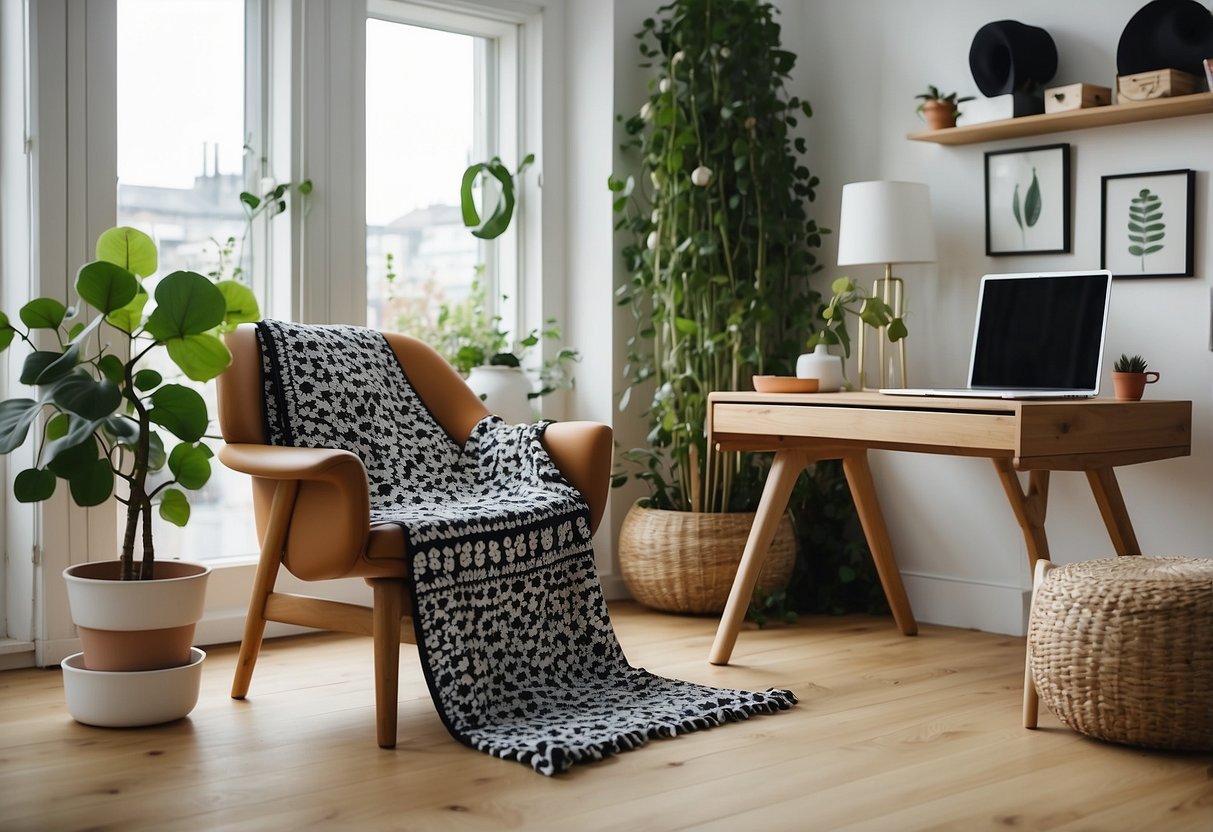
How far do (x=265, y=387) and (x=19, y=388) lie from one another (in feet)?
2.24

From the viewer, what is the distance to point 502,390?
3592 millimetres

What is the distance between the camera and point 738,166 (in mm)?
3609

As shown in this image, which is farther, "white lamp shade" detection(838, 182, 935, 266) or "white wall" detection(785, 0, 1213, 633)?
"white lamp shade" detection(838, 182, 935, 266)

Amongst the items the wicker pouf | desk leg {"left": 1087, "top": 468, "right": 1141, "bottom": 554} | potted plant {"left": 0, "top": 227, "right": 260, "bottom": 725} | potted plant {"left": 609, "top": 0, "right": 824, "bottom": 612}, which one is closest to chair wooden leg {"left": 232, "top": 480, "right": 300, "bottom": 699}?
potted plant {"left": 0, "top": 227, "right": 260, "bottom": 725}

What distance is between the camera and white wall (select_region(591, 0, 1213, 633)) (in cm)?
312

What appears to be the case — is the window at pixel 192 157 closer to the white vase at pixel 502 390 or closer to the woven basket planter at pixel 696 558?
the white vase at pixel 502 390

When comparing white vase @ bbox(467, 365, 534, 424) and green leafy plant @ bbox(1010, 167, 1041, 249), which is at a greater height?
green leafy plant @ bbox(1010, 167, 1041, 249)

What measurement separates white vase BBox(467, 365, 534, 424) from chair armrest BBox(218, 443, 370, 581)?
3.55ft

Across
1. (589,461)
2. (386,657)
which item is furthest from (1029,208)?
(386,657)

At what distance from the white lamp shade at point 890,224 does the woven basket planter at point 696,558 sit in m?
0.82

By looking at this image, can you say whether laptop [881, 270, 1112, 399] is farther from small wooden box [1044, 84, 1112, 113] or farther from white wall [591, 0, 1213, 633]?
small wooden box [1044, 84, 1112, 113]

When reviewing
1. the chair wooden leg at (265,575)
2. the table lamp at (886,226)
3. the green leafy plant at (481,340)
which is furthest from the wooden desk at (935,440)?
the chair wooden leg at (265,575)

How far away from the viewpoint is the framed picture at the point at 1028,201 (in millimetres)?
3312

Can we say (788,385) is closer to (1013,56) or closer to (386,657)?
(1013,56)
